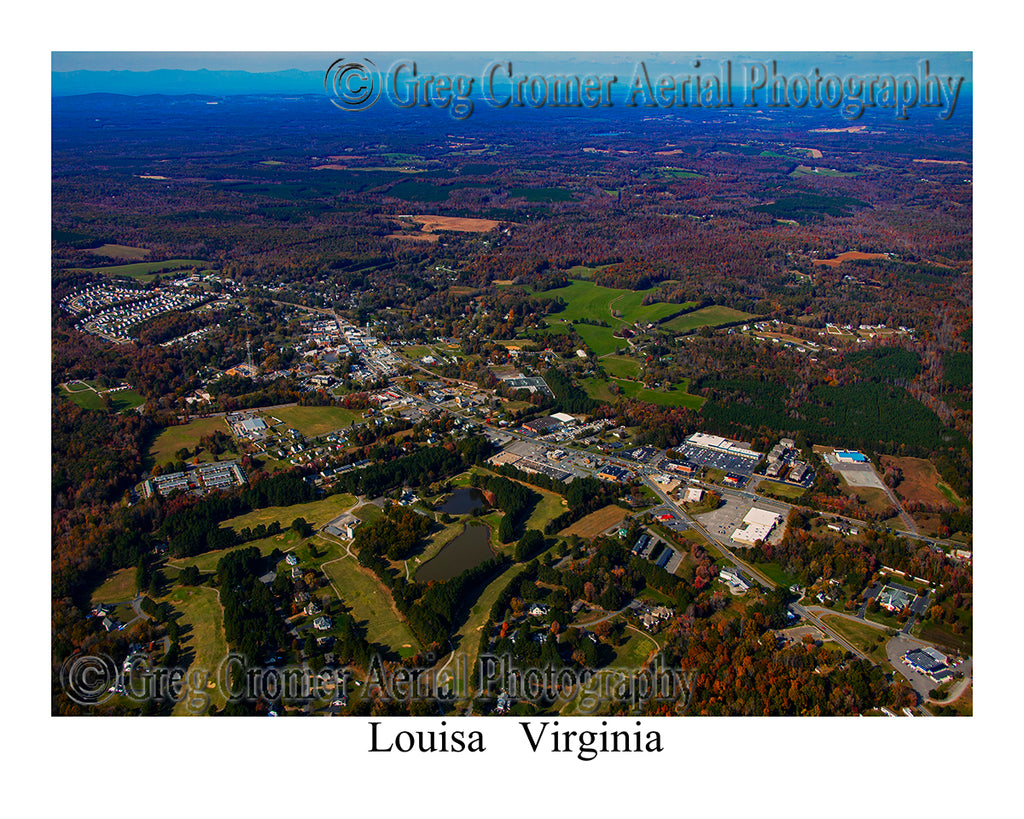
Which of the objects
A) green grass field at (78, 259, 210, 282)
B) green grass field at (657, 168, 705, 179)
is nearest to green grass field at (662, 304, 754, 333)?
green grass field at (78, 259, 210, 282)

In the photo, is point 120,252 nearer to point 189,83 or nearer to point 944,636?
point 944,636

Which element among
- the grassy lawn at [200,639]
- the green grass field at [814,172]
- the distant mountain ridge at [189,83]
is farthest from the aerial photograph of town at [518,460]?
the distant mountain ridge at [189,83]

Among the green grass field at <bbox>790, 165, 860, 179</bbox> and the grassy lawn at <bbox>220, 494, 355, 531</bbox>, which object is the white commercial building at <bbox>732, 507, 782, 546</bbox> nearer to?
the grassy lawn at <bbox>220, 494, 355, 531</bbox>

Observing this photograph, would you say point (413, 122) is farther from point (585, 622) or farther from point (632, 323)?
point (585, 622)

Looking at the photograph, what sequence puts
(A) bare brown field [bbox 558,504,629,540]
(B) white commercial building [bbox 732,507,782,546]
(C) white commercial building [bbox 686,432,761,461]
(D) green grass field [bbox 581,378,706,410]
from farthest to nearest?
(D) green grass field [bbox 581,378,706,410] → (C) white commercial building [bbox 686,432,761,461] → (A) bare brown field [bbox 558,504,629,540] → (B) white commercial building [bbox 732,507,782,546]

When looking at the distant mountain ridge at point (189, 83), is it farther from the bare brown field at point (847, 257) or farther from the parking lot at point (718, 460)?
the parking lot at point (718, 460)
